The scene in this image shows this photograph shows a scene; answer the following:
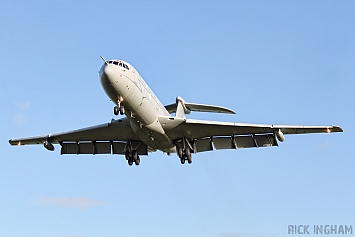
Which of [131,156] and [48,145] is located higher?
[48,145]

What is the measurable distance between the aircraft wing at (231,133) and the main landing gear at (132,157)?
3.64 meters

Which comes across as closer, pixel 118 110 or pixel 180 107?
pixel 118 110

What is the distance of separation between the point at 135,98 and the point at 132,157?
808cm

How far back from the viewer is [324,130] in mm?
34031

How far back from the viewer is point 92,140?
40375mm

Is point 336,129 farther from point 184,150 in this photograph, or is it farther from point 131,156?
point 131,156

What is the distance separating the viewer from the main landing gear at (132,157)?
127 ft

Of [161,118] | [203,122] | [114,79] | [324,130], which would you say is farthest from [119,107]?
[324,130]

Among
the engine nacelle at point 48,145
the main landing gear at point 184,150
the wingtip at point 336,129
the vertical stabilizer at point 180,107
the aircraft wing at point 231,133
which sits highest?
the vertical stabilizer at point 180,107

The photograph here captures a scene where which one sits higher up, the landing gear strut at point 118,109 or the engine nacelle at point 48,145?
the engine nacelle at point 48,145

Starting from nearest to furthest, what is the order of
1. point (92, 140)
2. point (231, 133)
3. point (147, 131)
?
point (147, 131), point (231, 133), point (92, 140)

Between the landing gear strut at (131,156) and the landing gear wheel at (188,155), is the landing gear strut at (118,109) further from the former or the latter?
the landing gear strut at (131,156)

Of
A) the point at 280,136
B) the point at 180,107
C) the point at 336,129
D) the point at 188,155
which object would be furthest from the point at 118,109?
the point at 336,129

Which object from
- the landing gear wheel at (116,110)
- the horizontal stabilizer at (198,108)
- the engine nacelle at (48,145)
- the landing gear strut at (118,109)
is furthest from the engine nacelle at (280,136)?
the engine nacelle at (48,145)
